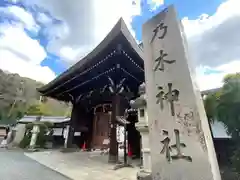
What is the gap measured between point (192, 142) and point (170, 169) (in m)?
0.50

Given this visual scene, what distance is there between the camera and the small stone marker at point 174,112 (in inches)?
74.2

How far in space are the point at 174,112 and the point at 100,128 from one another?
8.36 meters

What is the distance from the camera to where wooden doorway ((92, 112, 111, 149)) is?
9.72 m

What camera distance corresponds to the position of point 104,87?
7.75m

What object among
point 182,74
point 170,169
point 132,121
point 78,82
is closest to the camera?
point 170,169

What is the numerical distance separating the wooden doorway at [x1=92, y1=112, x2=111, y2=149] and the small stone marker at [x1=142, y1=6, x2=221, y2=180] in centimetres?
783

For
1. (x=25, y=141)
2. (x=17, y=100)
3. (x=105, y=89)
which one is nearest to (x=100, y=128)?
(x=105, y=89)

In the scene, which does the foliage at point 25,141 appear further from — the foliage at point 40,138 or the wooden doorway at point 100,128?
the wooden doorway at point 100,128

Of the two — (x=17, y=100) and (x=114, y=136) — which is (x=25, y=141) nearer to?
(x=114, y=136)

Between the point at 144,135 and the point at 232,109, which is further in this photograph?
the point at 144,135

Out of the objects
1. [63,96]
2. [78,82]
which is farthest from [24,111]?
[78,82]

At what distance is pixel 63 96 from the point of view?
10.2 metres

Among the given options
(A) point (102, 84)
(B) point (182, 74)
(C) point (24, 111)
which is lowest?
(B) point (182, 74)

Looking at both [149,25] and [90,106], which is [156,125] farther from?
[90,106]
